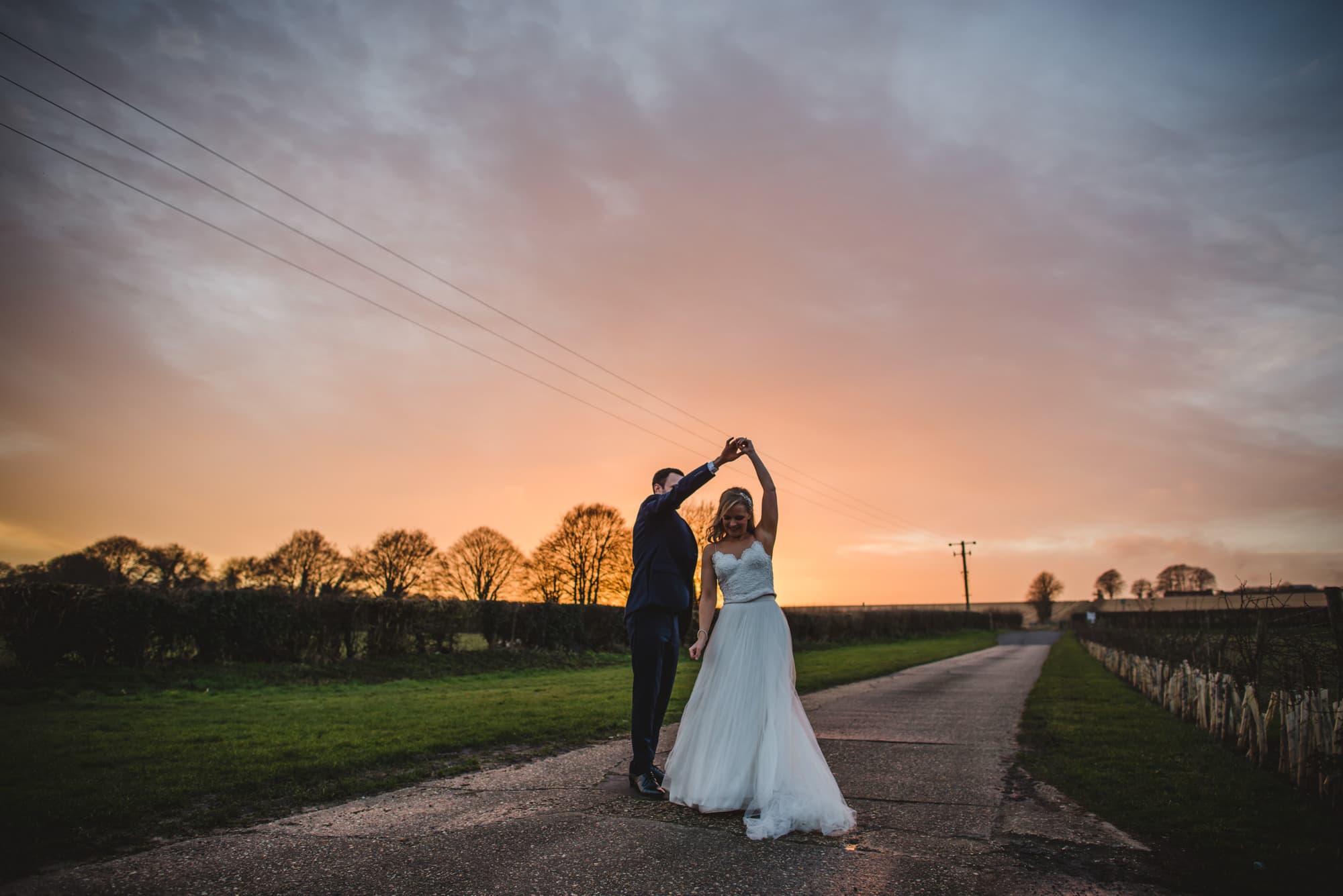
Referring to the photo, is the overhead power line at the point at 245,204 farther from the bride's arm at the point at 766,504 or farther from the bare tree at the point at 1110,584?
the bare tree at the point at 1110,584

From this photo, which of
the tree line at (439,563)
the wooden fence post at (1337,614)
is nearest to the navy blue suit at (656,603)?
the wooden fence post at (1337,614)

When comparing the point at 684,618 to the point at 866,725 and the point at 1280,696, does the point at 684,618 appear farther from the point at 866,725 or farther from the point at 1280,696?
the point at 1280,696

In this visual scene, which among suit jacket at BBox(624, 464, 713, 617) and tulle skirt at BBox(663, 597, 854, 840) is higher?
suit jacket at BBox(624, 464, 713, 617)

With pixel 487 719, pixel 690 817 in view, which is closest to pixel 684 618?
pixel 690 817

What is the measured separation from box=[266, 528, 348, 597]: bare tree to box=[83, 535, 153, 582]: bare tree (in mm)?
6677

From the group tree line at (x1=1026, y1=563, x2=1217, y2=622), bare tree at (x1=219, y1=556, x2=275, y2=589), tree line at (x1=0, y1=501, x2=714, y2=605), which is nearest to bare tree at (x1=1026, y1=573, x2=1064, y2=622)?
tree line at (x1=1026, y1=563, x2=1217, y2=622)

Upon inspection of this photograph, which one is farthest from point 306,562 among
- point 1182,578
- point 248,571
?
point 1182,578

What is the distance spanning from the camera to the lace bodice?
4734 mm

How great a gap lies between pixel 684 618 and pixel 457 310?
45.7ft

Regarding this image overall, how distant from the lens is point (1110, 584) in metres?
105

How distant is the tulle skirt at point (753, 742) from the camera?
3.85 meters

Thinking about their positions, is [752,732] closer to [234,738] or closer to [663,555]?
[663,555]

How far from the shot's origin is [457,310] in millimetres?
16906

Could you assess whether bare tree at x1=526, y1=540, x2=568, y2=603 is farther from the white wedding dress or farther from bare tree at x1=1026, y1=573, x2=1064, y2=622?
bare tree at x1=1026, y1=573, x2=1064, y2=622
